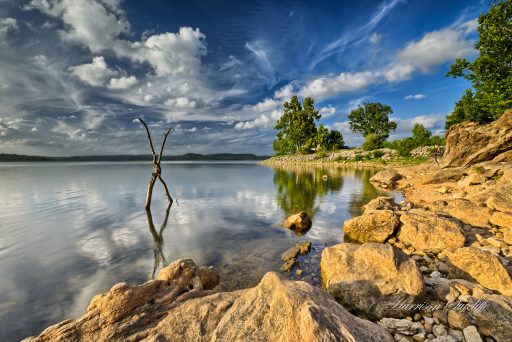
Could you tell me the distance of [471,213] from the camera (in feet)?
34.7

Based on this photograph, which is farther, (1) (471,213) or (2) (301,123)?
(2) (301,123)

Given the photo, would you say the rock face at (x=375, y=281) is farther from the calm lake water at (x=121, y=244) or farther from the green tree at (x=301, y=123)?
the green tree at (x=301, y=123)

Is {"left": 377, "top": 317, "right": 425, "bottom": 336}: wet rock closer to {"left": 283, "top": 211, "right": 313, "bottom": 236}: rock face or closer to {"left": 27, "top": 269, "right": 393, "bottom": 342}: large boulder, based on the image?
{"left": 27, "top": 269, "right": 393, "bottom": 342}: large boulder

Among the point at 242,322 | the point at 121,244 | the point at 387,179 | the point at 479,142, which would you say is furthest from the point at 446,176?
the point at 121,244

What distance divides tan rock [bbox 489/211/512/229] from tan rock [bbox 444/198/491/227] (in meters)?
0.27

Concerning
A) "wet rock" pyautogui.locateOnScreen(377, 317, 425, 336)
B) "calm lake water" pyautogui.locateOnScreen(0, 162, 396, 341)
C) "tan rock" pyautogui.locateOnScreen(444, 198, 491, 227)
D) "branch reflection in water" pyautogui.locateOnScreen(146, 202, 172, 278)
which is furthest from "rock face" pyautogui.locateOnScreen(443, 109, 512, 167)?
"branch reflection in water" pyautogui.locateOnScreen(146, 202, 172, 278)

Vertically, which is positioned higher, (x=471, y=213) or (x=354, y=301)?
(x=471, y=213)

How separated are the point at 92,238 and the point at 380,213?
1552cm

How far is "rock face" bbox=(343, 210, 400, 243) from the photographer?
10562 millimetres

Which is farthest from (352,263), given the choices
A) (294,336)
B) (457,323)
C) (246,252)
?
(246,252)

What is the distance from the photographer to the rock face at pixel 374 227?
1056 cm

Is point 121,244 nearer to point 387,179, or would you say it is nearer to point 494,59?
point 387,179

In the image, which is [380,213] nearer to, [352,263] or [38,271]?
[352,263]

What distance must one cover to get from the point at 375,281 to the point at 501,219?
26.1ft
